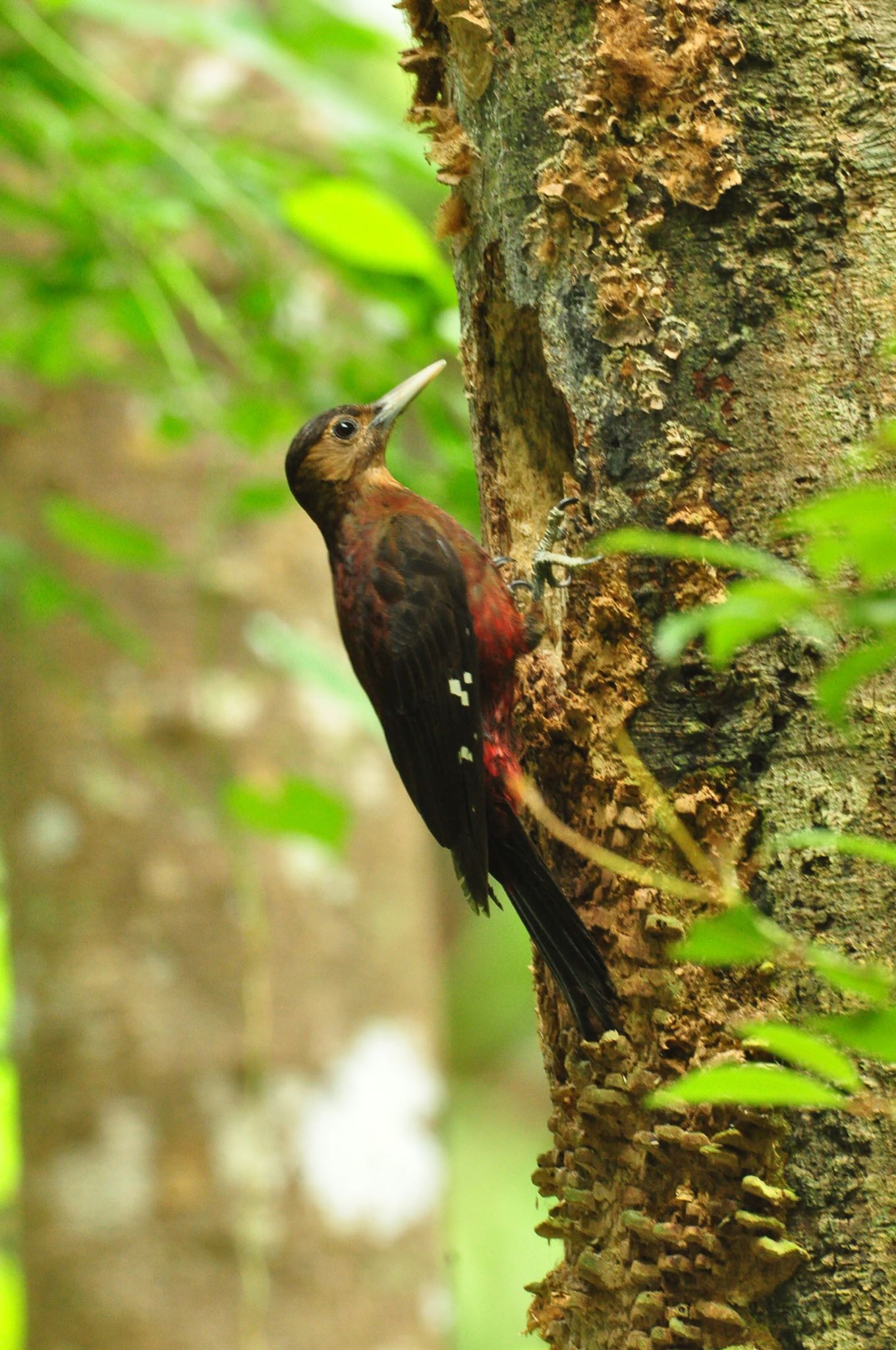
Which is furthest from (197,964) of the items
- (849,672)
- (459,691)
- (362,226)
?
(849,672)

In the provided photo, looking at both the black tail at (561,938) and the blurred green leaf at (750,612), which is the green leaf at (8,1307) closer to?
the black tail at (561,938)

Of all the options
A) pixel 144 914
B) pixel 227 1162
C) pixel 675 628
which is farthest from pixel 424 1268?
pixel 675 628

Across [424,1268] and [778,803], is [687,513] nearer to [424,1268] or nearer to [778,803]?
[778,803]

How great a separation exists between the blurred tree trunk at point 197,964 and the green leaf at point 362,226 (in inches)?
40.7

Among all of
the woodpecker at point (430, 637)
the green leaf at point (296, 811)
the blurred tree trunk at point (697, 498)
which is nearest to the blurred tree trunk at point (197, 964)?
the woodpecker at point (430, 637)

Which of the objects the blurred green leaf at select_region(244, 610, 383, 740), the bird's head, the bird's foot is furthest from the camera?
the bird's head

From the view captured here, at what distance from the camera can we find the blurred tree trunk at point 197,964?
3613 mm

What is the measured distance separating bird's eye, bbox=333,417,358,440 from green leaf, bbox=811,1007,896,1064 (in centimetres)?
255

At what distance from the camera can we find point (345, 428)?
10.5ft

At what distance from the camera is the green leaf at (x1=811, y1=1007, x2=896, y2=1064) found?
75 centimetres

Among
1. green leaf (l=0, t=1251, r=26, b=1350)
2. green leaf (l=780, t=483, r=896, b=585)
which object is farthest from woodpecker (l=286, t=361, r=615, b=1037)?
green leaf (l=0, t=1251, r=26, b=1350)

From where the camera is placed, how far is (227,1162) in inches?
143

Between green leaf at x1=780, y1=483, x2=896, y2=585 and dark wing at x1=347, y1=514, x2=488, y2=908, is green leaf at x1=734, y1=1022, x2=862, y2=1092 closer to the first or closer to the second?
green leaf at x1=780, y1=483, x2=896, y2=585

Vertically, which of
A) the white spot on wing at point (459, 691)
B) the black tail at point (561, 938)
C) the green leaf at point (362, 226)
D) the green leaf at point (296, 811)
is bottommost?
the black tail at point (561, 938)
